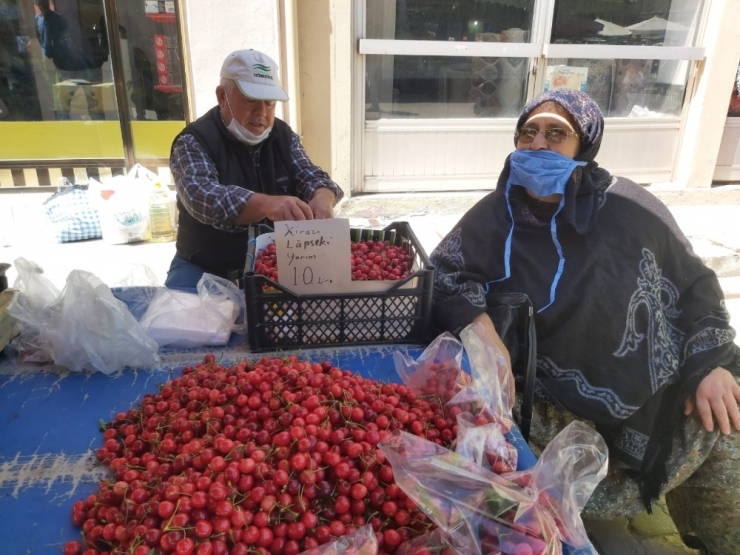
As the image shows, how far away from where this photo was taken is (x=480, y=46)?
17.0ft

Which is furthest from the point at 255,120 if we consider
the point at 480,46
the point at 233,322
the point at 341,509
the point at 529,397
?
the point at 480,46

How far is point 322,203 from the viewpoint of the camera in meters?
2.38

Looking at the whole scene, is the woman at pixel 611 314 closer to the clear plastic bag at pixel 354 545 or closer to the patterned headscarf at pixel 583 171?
the patterned headscarf at pixel 583 171

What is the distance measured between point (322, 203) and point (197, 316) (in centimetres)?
81

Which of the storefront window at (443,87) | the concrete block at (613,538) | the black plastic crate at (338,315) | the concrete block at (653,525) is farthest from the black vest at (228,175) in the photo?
the storefront window at (443,87)

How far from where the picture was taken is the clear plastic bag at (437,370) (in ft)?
4.77

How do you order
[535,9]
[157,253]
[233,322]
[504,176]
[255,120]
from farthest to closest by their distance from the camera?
[535,9] < [157,253] < [255,120] < [504,176] < [233,322]

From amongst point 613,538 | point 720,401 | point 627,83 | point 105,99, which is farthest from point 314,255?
point 627,83

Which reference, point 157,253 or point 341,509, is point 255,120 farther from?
point 157,253

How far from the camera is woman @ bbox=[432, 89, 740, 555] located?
187 centimetres

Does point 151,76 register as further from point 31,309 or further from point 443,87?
point 31,309

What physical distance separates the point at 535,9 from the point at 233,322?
4.66 meters

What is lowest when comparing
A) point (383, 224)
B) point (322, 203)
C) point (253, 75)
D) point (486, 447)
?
point (383, 224)

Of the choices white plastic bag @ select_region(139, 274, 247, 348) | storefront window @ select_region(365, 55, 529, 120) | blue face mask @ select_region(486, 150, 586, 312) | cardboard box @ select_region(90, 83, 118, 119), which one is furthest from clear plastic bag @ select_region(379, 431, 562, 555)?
cardboard box @ select_region(90, 83, 118, 119)
